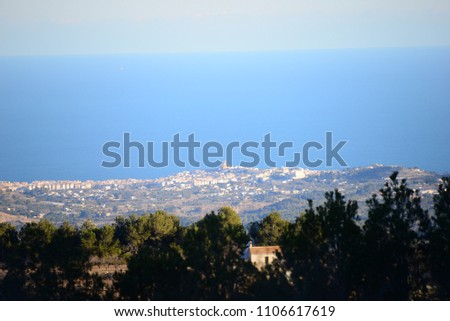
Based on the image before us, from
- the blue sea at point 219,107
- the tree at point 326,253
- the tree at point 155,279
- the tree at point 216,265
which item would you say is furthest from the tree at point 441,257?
the blue sea at point 219,107

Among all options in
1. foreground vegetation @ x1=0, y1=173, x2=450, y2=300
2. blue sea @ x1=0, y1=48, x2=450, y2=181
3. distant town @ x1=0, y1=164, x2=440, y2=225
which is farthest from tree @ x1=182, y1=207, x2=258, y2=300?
blue sea @ x1=0, y1=48, x2=450, y2=181

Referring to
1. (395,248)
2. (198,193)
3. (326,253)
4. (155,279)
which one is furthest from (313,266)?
(198,193)

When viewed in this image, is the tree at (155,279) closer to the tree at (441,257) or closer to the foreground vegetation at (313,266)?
the foreground vegetation at (313,266)

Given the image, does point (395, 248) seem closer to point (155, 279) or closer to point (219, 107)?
point (155, 279)

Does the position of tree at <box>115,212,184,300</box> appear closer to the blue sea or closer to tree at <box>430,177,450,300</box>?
tree at <box>430,177,450,300</box>

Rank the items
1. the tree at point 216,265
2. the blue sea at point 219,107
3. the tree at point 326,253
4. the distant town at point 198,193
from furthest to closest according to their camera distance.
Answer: the blue sea at point 219,107 → the distant town at point 198,193 → the tree at point 216,265 → the tree at point 326,253
